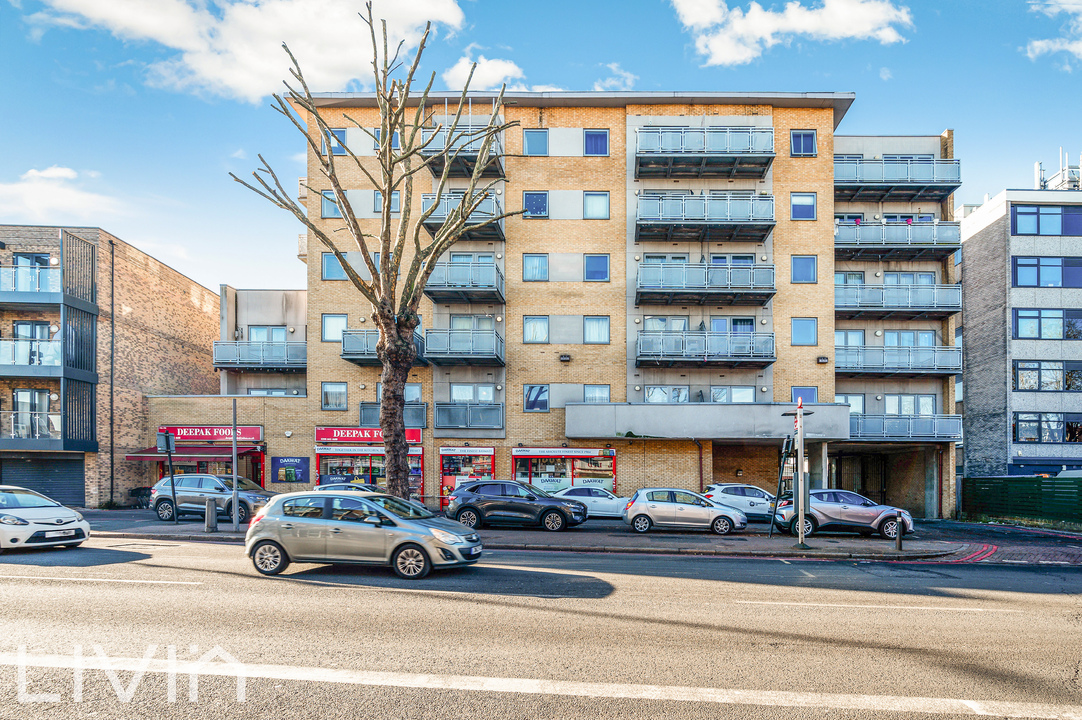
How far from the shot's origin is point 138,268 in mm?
28906

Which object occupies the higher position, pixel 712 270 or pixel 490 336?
pixel 712 270

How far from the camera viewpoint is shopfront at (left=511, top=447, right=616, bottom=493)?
2592 cm

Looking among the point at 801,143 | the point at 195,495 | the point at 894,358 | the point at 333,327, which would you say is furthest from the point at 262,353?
the point at 894,358

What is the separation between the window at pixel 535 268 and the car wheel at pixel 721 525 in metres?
13.1

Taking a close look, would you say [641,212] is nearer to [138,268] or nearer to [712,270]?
[712,270]

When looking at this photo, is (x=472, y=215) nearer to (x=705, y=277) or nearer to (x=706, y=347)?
(x=705, y=277)

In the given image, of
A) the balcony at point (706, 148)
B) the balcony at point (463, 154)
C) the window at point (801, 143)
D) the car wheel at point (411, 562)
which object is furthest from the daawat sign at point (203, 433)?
the window at point (801, 143)

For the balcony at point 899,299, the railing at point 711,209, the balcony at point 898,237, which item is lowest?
the balcony at point 899,299

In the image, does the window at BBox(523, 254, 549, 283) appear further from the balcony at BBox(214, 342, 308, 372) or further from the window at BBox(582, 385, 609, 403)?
the balcony at BBox(214, 342, 308, 372)

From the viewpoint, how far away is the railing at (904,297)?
26891 mm

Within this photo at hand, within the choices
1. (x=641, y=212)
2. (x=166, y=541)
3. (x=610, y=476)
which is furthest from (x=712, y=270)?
(x=166, y=541)

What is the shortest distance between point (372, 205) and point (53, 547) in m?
17.7

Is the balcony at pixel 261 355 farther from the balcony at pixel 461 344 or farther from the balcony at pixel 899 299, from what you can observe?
the balcony at pixel 899 299

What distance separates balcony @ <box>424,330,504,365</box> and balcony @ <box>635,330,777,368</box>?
19.6 feet
